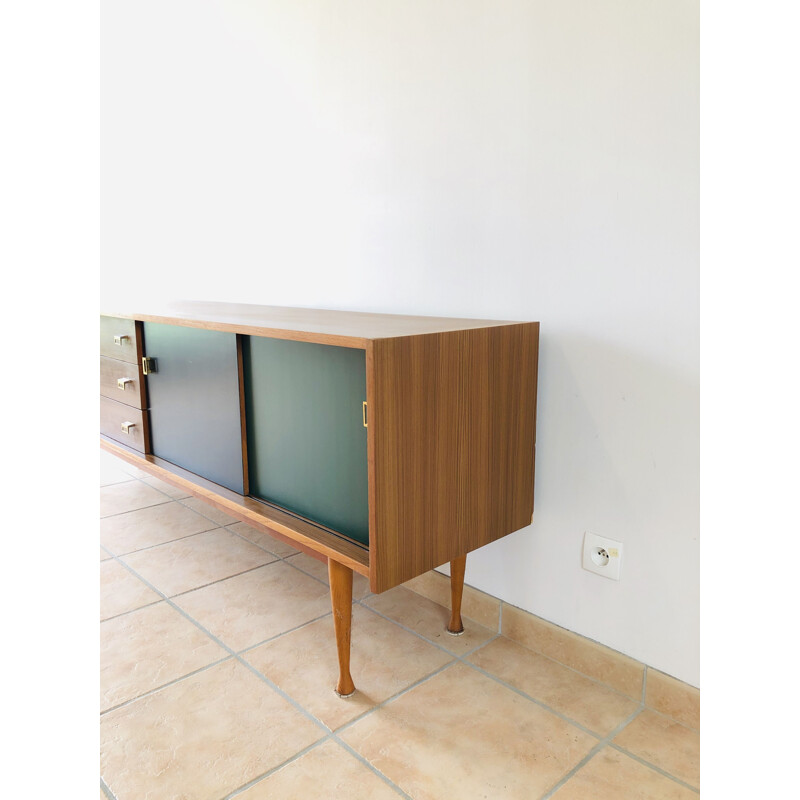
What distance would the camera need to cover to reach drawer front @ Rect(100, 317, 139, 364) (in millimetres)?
1950

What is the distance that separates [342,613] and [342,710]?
195 mm

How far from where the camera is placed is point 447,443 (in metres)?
1.36

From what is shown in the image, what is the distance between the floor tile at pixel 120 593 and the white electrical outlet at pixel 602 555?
3.87 feet

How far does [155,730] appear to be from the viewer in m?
Result: 1.34

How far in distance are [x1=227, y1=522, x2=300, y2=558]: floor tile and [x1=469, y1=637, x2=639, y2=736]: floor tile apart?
79 cm

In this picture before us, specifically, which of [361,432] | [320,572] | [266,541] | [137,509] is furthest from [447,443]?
[137,509]

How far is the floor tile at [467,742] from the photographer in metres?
1.20

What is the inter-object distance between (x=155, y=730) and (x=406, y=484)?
701 millimetres

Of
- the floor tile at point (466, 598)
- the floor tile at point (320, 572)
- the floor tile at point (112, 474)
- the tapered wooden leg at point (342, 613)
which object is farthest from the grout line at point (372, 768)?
the floor tile at point (112, 474)

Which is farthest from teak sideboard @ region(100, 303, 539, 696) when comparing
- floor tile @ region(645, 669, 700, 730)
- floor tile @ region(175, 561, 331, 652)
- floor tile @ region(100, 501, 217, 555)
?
floor tile @ region(100, 501, 217, 555)
